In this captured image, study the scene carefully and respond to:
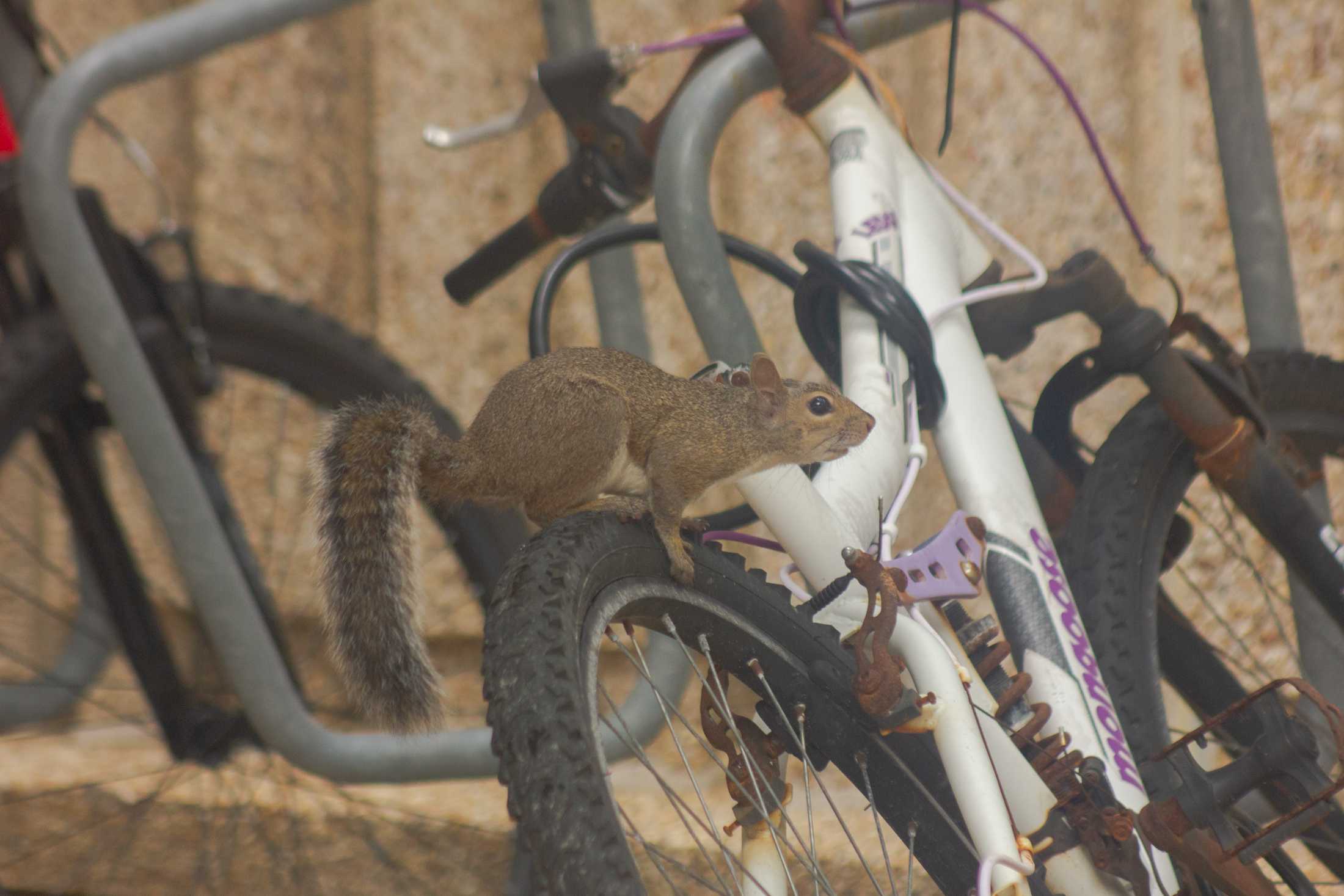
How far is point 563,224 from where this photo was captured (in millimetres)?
1124

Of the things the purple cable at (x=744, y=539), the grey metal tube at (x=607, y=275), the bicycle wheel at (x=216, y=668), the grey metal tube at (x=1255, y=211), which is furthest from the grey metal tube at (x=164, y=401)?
the grey metal tube at (x=1255, y=211)

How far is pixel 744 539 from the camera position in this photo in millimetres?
870

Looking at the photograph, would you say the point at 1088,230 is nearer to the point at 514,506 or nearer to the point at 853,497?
the point at 853,497

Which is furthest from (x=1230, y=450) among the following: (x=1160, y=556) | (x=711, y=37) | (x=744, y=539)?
(x=711, y=37)

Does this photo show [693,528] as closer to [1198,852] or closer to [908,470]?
[908,470]

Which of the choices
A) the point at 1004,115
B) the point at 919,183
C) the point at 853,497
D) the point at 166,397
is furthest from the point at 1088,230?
the point at 166,397

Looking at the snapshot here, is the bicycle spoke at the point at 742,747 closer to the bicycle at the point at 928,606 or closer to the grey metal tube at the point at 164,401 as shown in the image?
the bicycle at the point at 928,606

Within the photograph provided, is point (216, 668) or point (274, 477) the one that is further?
point (274, 477)

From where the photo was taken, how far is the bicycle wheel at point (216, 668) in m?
1.41

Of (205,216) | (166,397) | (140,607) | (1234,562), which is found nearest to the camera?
(166,397)

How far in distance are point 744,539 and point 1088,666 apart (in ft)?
0.90

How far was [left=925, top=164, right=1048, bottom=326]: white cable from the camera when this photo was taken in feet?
3.19

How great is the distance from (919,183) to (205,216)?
1409mm

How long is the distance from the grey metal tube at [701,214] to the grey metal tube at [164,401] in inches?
13.4
